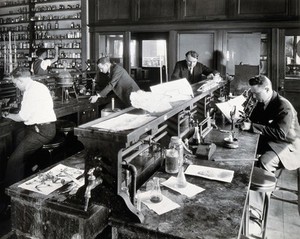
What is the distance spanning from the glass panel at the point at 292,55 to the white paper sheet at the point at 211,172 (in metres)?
4.72

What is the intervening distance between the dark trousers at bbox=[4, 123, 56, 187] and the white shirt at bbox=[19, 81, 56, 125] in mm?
88

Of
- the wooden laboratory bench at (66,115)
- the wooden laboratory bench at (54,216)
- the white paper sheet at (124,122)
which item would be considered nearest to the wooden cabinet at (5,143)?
the wooden laboratory bench at (66,115)

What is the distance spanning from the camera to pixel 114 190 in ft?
4.93

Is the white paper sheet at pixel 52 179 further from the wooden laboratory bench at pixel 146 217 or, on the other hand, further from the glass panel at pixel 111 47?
the glass panel at pixel 111 47

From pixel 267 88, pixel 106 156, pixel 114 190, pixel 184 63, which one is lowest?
pixel 114 190

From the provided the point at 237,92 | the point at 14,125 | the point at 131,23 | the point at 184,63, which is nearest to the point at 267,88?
the point at 237,92

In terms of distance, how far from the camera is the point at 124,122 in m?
1.72

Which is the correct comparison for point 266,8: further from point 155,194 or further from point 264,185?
point 155,194

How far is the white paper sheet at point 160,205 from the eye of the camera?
1.62 meters

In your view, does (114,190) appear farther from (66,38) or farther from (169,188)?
(66,38)

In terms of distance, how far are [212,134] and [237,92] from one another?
2.23m

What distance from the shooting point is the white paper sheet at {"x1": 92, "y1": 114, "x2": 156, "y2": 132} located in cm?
157

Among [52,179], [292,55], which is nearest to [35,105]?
[52,179]

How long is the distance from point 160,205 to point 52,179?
0.73 m
